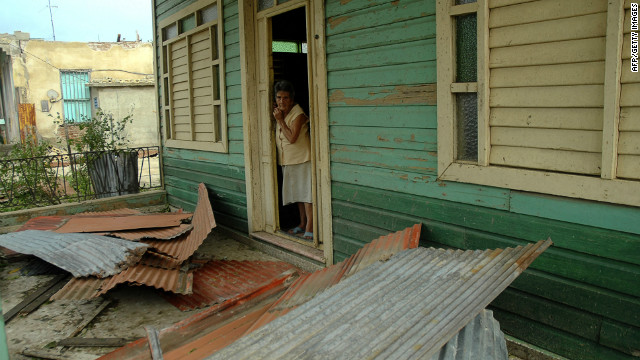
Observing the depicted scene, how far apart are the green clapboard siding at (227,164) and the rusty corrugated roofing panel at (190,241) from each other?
1.73ft

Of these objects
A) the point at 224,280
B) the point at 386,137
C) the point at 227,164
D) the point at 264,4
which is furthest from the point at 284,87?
the point at 224,280

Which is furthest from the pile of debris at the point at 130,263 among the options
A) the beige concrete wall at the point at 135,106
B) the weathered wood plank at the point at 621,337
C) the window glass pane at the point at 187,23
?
the beige concrete wall at the point at 135,106

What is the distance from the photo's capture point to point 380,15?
12.5ft

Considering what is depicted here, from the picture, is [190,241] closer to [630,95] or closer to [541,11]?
[541,11]

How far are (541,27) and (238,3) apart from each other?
12.9 ft

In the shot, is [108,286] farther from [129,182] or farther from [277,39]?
[129,182]

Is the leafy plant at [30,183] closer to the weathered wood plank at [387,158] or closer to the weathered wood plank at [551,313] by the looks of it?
the weathered wood plank at [387,158]

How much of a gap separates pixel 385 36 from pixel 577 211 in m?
1.91

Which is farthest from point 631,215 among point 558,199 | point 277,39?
point 277,39

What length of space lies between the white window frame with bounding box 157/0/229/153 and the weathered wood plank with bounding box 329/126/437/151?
2.42 metres

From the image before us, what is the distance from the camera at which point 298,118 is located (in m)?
5.36

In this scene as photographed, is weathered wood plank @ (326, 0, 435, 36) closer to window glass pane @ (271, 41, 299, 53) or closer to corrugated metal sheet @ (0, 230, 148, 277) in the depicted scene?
window glass pane @ (271, 41, 299, 53)

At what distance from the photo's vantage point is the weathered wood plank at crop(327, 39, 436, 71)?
11.4 feet

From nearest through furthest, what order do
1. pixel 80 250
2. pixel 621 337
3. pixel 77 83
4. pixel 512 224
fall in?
pixel 621 337, pixel 512 224, pixel 80 250, pixel 77 83
